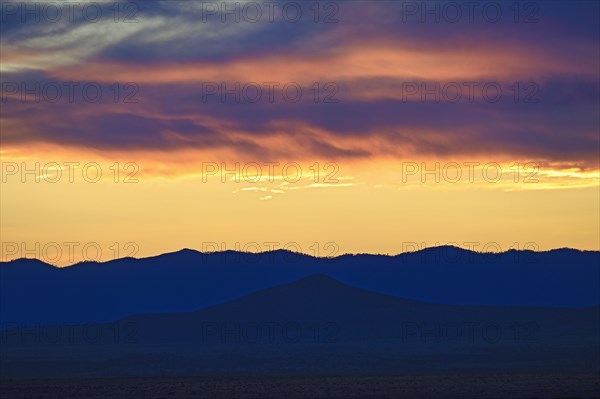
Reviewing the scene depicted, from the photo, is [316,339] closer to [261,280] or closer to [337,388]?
[261,280]

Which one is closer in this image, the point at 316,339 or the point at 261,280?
the point at 316,339

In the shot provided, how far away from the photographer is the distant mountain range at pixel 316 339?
289 ft

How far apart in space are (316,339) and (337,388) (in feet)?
208

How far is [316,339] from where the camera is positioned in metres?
116

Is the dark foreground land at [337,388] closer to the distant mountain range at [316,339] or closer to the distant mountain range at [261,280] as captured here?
the distant mountain range at [316,339]

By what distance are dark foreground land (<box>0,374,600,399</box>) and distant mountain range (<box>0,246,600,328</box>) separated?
86039 millimetres

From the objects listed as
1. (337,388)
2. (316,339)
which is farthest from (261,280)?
(337,388)

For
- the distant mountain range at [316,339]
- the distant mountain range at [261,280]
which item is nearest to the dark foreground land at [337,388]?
the distant mountain range at [316,339]

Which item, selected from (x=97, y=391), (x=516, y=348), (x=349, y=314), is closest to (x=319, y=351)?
(x=516, y=348)

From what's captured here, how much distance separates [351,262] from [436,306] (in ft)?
102

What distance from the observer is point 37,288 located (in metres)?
166

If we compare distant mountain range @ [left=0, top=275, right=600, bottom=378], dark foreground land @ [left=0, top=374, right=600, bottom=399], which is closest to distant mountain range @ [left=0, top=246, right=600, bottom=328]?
distant mountain range @ [left=0, top=275, right=600, bottom=378]

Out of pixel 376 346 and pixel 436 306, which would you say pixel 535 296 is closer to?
pixel 436 306

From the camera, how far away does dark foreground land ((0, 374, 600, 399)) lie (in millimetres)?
48125
